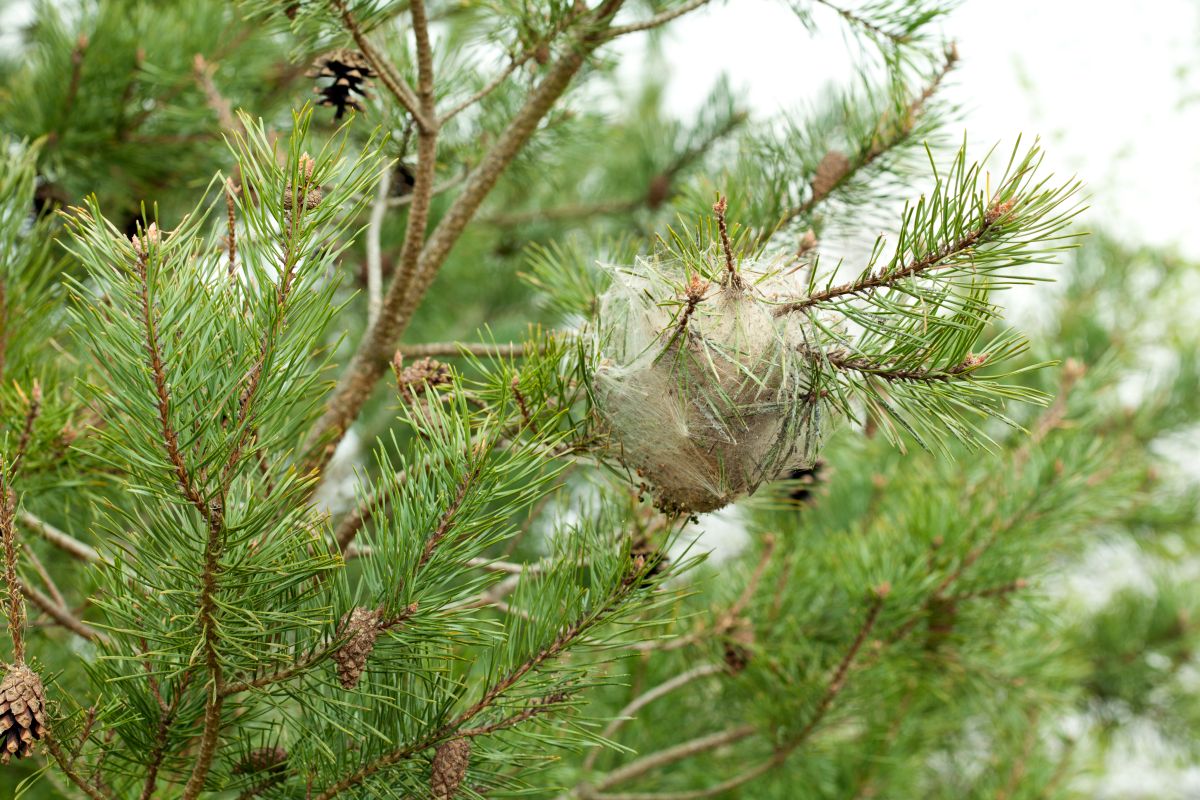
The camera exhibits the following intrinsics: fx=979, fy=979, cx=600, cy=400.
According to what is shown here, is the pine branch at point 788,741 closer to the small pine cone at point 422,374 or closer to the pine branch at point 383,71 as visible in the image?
the small pine cone at point 422,374

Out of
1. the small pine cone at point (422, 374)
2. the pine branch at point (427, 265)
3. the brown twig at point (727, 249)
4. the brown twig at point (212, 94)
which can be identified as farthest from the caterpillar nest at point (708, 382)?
the brown twig at point (212, 94)

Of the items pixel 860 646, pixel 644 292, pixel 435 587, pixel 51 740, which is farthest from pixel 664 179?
pixel 51 740

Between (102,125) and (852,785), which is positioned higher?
(102,125)

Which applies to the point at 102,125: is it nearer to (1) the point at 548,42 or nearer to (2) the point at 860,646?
(1) the point at 548,42

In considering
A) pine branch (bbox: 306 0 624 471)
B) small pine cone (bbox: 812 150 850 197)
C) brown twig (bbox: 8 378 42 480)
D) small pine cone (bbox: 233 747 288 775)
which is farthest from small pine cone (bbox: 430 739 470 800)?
small pine cone (bbox: 812 150 850 197)

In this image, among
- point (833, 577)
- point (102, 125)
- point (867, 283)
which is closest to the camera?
point (867, 283)

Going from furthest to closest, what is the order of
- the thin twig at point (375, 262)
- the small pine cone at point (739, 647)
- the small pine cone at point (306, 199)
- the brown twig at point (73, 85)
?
the brown twig at point (73, 85) → the small pine cone at point (739, 647) → the thin twig at point (375, 262) → the small pine cone at point (306, 199)
